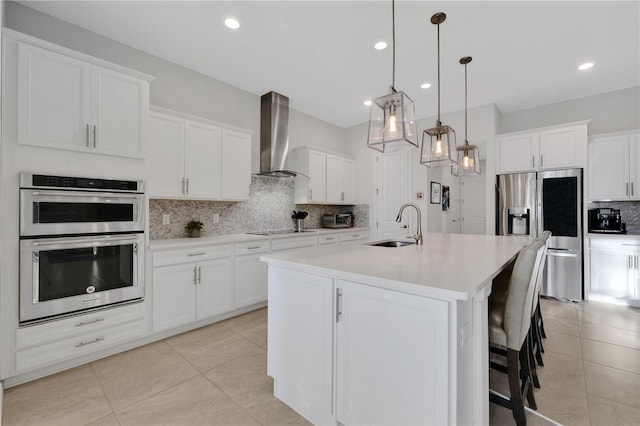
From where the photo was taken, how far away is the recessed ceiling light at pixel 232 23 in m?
2.56

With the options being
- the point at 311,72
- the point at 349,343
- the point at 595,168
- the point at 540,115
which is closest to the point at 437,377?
the point at 349,343

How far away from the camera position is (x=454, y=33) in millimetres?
2717

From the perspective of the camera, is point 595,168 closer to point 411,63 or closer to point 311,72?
point 411,63

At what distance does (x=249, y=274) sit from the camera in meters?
3.42

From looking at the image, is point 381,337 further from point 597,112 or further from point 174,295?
point 597,112

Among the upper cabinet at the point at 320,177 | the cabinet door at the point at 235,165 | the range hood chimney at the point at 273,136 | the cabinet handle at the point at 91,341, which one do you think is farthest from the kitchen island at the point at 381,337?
the upper cabinet at the point at 320,177

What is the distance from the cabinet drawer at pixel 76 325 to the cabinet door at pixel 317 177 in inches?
114

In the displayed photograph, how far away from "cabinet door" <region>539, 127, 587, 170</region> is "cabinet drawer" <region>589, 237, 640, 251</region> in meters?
1.04

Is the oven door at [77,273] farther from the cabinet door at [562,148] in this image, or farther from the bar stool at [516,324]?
the cabinet door at [562,148]

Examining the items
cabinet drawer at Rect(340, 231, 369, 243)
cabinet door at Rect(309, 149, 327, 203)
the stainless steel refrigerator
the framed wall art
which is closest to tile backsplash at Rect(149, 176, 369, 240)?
cabinet drawer at Rect(340, 231, 369, 243)

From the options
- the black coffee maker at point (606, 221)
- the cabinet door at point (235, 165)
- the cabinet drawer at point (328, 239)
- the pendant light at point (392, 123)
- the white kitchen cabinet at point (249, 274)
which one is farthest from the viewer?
the cabinet drawer at point (328, 239)

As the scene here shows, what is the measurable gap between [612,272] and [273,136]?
4920 mm

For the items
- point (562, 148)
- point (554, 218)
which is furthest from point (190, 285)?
point (562, 148)

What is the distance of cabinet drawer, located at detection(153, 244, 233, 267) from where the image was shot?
2.70 metres
